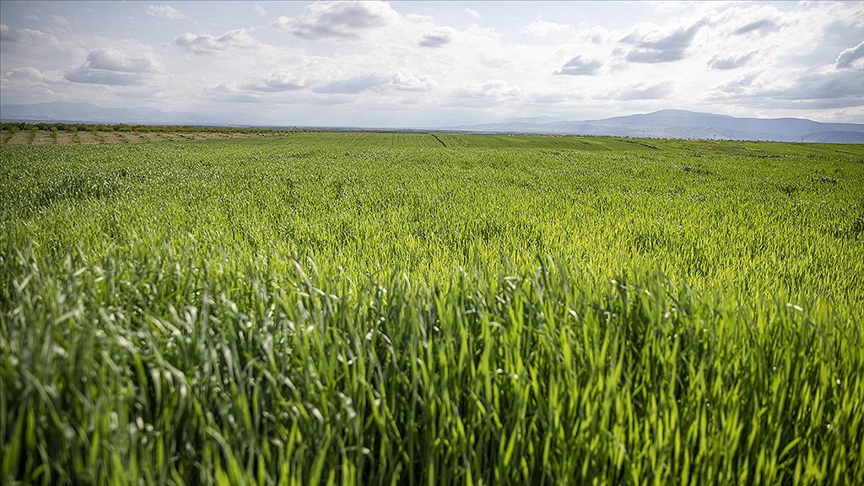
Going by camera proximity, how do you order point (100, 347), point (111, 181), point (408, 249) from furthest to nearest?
point (111, 181) < point (408, 249) < point (100, 347)

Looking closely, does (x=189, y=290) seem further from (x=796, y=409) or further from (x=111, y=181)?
(x=111, y=181)

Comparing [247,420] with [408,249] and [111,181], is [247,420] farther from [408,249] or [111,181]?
[111,181]

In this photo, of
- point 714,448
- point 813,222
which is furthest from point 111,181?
point 813,222

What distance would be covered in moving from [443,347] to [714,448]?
3.46 feet

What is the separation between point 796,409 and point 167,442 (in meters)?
2.56

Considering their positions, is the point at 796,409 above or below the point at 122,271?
below

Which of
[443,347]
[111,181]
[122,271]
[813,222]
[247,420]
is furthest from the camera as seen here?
[111,181]

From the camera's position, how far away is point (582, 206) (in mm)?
10367

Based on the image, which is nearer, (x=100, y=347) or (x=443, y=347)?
(x=100, y=347)

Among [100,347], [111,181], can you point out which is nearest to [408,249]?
[100,347]

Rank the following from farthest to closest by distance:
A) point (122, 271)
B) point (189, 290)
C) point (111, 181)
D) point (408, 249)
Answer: point (111, 181) < point (408, 249) < point (122, 271) < point (189, 290)

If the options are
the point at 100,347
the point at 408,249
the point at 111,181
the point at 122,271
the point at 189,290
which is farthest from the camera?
the point at 111,181

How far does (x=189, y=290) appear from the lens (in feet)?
8.40

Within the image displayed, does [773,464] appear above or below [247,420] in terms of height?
below
